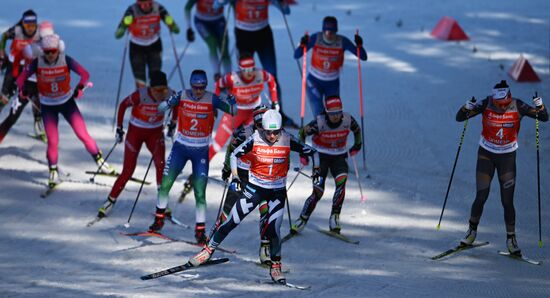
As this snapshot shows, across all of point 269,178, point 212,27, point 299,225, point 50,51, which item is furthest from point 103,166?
point 269,178

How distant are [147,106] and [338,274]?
292 cm

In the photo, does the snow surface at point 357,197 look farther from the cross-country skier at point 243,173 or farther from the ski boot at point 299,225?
the cross-country skier at point 243,173

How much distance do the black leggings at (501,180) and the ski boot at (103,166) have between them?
4545 mm

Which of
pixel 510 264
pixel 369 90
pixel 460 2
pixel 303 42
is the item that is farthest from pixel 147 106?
pixel 460 2

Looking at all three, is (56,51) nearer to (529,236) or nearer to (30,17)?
(30,17)

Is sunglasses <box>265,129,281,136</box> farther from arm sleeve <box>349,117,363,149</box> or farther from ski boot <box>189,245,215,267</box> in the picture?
arm sleeve <box>349,117,363,149</box>

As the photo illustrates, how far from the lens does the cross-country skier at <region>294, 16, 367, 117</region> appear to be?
44.4 feet

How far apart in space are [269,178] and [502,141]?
2533mm

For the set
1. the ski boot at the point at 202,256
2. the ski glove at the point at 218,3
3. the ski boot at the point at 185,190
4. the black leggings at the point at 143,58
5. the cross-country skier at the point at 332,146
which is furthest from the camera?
the ski glove at the point at 218,3

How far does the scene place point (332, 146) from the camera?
11516 mm

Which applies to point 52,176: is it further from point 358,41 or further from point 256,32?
point 358,41

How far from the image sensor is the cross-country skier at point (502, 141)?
10.9 metres

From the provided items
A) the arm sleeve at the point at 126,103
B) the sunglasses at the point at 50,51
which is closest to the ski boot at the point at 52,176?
the sunglasses at the point at 50,51

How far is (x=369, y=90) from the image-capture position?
16.4 m
